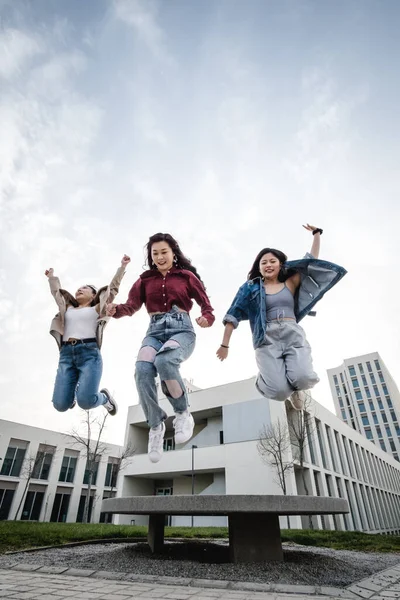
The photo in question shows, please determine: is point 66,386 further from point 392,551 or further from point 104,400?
point 392,551

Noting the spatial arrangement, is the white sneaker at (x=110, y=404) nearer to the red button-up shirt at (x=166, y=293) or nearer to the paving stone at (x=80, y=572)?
the red button-up shirt at (x=166, y=293)

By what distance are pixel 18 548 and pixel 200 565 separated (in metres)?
3.53

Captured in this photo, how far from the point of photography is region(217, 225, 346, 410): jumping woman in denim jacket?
4.28m

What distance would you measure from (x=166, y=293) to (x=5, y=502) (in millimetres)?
36697

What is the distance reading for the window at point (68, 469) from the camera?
36.8 m

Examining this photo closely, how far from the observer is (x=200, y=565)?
4.68 metres

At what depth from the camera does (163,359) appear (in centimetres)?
417

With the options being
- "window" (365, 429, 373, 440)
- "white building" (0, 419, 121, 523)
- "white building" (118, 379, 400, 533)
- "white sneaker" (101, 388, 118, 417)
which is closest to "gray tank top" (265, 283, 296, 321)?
"white sneaker" (101, 388, 118, 417)

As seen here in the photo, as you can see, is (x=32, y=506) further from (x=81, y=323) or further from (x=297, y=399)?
(x=297, y=399)

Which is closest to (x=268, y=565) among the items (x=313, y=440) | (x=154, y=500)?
(x=154, y=500)

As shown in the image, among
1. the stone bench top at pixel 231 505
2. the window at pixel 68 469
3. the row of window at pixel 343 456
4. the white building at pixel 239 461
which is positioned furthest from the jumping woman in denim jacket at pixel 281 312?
the window at pixel 68 469

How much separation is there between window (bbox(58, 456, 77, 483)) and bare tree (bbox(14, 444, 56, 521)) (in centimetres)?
187

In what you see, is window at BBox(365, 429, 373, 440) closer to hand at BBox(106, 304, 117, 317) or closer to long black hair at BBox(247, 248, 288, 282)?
long black hair at BBox(247, 248, 288, 282)

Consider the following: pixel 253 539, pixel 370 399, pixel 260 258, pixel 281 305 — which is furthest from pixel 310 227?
pixel 370 399
